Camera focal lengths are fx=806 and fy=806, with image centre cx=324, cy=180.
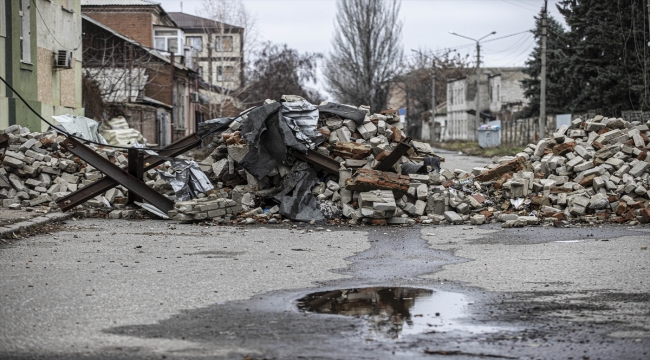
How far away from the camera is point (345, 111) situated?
693 inches

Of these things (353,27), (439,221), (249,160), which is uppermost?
(353,27)

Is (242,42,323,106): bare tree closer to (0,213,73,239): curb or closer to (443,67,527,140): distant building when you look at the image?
(443,67,527,140): distant building

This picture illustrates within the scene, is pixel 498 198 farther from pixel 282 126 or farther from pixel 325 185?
pixel 282 126

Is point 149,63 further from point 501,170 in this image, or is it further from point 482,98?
point 482,98

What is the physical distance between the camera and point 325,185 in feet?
54.3

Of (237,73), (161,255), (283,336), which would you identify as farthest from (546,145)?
(237,73)

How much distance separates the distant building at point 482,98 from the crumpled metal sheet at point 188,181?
3115 inches

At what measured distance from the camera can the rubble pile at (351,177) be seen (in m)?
15.4

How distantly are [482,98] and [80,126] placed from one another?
3501 inches

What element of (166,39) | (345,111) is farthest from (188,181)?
(166,39)

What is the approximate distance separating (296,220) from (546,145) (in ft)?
22.3

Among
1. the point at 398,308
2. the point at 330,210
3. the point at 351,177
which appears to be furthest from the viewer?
the point at 351,177

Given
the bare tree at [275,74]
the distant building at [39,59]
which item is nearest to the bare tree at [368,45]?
the bare tree at [275,74]

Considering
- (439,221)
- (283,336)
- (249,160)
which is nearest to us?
(283,336)
